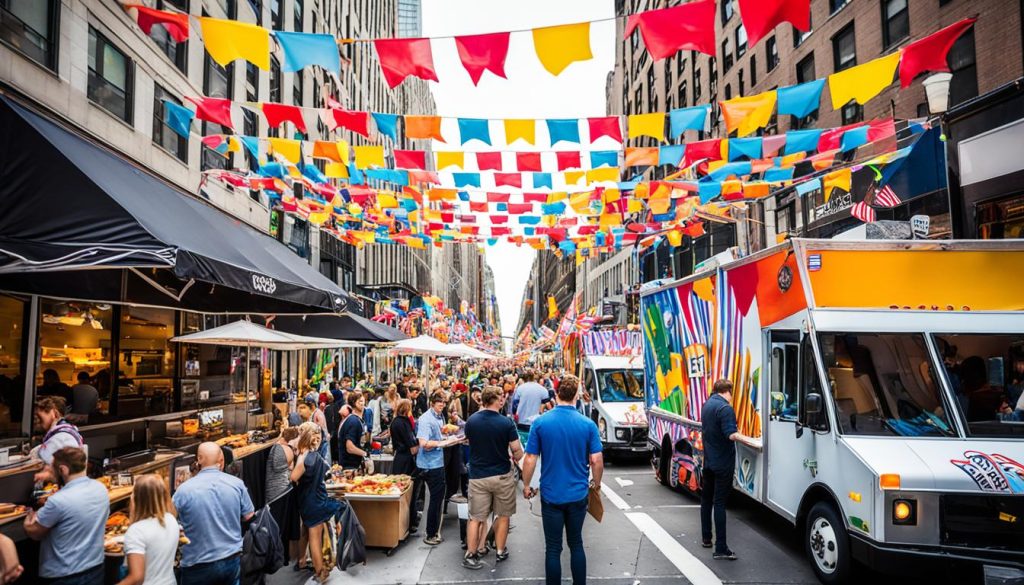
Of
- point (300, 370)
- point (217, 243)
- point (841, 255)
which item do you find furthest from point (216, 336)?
point (300, 370)

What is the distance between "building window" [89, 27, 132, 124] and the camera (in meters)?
12.2

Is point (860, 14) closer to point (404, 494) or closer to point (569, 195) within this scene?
point (569, 195)

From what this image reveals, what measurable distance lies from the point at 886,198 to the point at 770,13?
12.7m

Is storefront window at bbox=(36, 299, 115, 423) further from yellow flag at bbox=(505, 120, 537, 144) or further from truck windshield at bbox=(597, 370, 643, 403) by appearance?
truck windshield at bbox=(597, 370, 643, 403)

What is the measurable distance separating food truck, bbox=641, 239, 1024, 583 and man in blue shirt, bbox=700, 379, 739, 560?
1.72 feet

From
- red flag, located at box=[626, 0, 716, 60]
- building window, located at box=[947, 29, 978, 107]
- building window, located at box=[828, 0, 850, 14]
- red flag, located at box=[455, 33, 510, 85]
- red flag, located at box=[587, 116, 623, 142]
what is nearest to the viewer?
red flag, located at box=[626, 0, 716, 60]

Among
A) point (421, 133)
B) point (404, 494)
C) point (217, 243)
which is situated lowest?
point (404, 494)

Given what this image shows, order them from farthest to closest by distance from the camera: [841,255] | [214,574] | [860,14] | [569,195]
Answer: [860,14]
[569,195]
[841,255]
[214,574]

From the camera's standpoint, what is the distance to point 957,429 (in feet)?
19.7

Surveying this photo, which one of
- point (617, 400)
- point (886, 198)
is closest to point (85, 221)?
point (617, 400)

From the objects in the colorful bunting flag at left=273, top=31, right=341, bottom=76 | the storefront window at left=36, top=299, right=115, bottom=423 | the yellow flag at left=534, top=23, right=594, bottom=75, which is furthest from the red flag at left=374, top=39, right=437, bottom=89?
the storefront window at left=36, top=299, right=115, bottom=423

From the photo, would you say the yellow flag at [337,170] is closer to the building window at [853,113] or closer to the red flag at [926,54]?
the red flag at [926,54]

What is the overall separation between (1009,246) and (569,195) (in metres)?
9.48

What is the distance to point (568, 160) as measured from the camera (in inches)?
502
